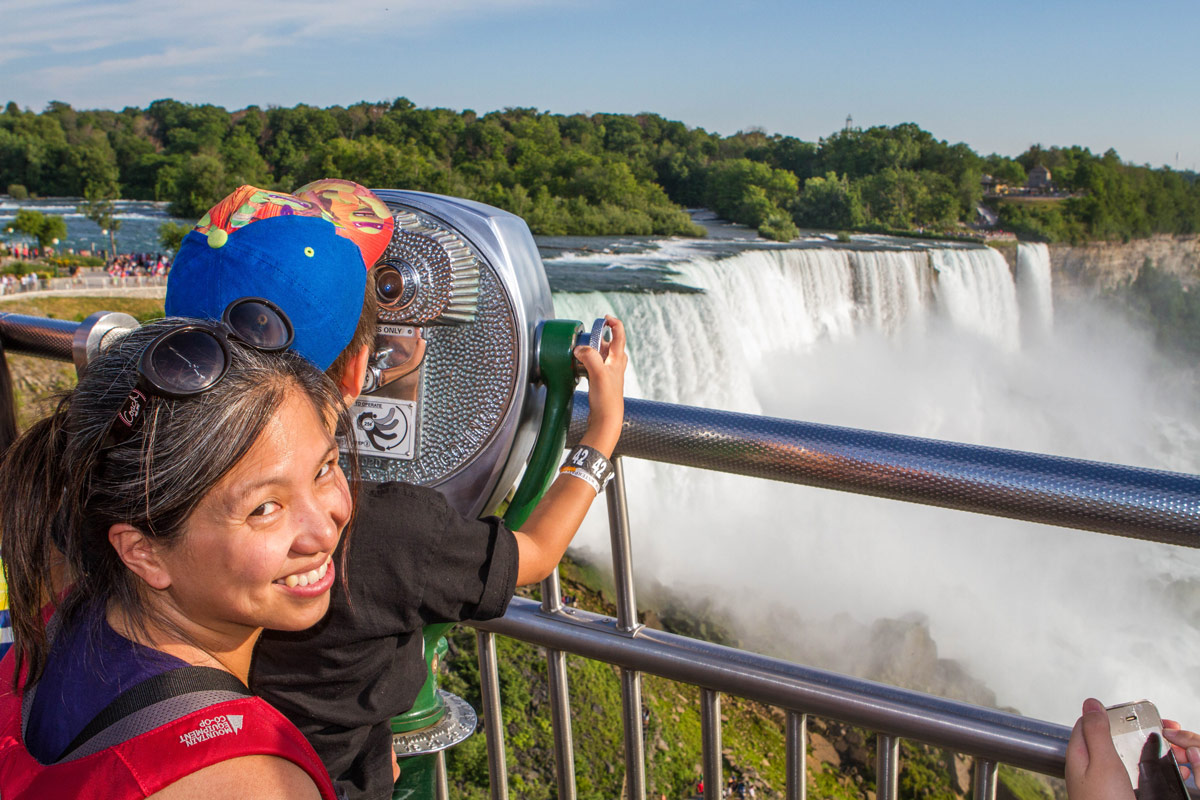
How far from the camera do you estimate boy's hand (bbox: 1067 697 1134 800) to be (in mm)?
894

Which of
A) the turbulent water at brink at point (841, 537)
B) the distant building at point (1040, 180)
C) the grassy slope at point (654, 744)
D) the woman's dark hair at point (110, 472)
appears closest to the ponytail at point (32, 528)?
the woman's dark hair at point (110, 472)

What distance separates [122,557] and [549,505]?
0.45 meters

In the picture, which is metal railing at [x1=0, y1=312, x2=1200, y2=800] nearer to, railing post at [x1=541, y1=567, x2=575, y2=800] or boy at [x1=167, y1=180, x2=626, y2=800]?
railing post at [x1=541, y1=567, x2=575, y2=800]

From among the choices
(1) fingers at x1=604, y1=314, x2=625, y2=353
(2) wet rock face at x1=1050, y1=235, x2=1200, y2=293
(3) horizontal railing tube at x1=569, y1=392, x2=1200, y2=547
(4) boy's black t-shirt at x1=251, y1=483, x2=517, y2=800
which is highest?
(1) fingers at x1=604, y1=314, x2=625, y2=353

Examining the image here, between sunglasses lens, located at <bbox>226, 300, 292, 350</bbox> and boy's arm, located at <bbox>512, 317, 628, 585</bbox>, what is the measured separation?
0.34 metres

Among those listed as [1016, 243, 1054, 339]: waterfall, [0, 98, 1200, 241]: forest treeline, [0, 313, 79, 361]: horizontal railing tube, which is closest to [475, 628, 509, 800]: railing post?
[0, 313, 79, 361]: horizontal railing tube

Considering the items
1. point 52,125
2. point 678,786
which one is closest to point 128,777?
point 678,786

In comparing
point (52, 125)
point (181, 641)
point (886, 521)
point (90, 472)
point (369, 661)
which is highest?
point (52, 125)

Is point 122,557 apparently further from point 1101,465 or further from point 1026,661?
point 1026,661

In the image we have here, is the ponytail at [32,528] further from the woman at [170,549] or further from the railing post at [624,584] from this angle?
the railing post at [624,584]

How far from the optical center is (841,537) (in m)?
14.1

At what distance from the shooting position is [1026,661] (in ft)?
40.6

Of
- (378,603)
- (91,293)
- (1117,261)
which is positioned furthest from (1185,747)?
(1117,261)

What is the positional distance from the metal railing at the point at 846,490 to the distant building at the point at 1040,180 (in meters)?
48.8
